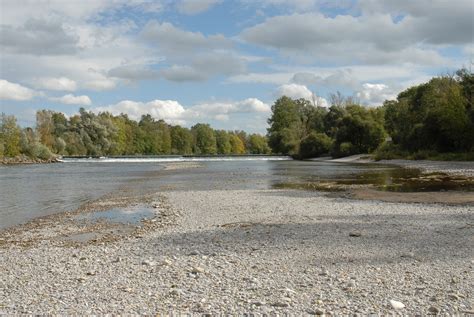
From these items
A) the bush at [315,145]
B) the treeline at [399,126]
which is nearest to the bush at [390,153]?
the treeline at [399,126]

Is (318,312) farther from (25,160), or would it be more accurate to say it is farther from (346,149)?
(25,160)

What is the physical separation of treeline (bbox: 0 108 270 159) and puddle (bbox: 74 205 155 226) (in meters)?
104

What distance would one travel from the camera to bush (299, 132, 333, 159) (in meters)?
116

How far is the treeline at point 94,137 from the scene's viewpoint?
4683 inches

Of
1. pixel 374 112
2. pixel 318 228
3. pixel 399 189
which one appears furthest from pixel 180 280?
pixel 374 112

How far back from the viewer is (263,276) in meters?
9.81

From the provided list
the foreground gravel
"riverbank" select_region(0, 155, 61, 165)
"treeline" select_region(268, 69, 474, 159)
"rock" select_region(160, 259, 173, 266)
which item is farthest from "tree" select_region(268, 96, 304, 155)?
"rock" select_region(160, 259, 173, 266)

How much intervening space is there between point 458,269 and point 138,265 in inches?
285

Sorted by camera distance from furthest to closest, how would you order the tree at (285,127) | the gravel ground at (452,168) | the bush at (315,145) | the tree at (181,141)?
the tree at (181,141) < the tree at (285,127) < the bush at (315,145) < the gravel ground at (452,168)

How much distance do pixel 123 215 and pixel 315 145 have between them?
99151 millimetres

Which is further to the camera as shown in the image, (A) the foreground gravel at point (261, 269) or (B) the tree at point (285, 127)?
(B) the tree at point (285, 127)

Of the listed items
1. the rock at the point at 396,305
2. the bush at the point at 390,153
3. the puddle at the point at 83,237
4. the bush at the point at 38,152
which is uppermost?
the bush at the point at 38,152

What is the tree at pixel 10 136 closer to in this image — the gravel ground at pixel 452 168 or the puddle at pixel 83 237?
the gravel ground at pixel 452 168

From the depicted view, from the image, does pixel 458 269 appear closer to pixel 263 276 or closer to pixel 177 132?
pixel 263 276
